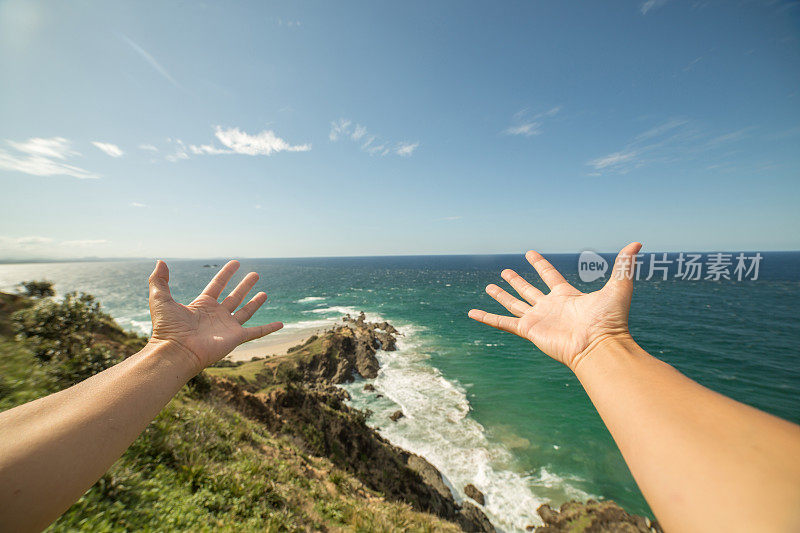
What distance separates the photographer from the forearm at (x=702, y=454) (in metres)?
1.55

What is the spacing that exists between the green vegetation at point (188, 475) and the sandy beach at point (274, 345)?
28804 mm

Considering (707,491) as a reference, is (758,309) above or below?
below

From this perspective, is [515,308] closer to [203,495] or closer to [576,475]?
[203,495]

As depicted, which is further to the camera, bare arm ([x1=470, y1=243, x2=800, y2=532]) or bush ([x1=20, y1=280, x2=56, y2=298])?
bush ([x1=20, y1=280, x2=56, y2=298])

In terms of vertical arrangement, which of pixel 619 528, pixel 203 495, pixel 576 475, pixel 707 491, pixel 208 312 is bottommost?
pixel 576 475

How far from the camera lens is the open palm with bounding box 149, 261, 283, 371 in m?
3.23

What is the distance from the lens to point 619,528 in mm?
10625

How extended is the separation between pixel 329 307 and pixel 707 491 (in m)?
64.7

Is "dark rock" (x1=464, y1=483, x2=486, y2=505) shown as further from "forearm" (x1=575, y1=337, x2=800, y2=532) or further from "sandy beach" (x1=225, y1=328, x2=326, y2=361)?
"sandy beach" (x1=225, y1=328, x2=326, y2=361)

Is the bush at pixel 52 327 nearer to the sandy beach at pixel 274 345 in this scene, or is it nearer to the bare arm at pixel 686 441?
the bare arm at pixel 686 441

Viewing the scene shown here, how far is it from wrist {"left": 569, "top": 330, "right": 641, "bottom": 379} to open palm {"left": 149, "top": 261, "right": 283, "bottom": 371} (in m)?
4.06

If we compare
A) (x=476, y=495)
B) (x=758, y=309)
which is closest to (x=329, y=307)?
(x=476, y=495)

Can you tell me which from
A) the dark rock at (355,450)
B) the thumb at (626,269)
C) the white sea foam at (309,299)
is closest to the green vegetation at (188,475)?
the dark rock at (355,450)

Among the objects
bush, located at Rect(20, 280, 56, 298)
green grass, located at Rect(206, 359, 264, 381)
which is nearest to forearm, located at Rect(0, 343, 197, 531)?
bush, located at Rect(20, 280, 56, 298)
